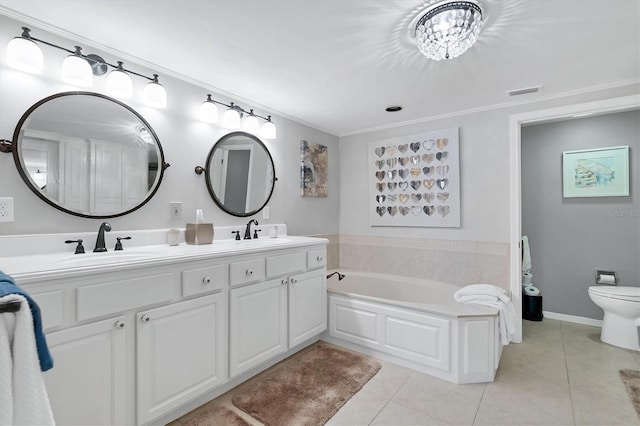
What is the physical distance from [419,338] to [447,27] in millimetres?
2012

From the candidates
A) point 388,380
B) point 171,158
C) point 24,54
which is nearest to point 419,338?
point 388,380

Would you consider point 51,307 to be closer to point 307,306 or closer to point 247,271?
point 247,271

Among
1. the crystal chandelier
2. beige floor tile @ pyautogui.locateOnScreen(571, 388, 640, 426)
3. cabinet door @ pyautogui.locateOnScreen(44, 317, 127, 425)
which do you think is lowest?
beige floor tile @ pyautogui.locateOnScreen(571, 388, 640, 426)

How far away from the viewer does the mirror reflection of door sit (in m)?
2.48

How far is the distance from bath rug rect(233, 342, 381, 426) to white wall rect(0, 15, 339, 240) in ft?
4.07

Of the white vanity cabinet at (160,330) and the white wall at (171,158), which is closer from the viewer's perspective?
the white vanity cabinet at (160,330)

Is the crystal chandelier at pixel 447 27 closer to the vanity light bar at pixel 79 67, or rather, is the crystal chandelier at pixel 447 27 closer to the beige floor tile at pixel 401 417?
the vanity light bar at pixel 79 67

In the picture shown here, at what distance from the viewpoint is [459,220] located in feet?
9.71

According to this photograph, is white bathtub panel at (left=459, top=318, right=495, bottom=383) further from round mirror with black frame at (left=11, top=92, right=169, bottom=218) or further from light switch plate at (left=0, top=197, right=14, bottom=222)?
→ light switch plate at (left=0, top=197, right=14, bottom=222)

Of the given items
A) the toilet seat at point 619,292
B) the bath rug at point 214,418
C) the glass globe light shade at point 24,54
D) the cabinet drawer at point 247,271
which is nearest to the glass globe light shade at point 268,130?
the cabinet drawer at point 247,271

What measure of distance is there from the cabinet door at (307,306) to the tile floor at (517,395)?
61cm

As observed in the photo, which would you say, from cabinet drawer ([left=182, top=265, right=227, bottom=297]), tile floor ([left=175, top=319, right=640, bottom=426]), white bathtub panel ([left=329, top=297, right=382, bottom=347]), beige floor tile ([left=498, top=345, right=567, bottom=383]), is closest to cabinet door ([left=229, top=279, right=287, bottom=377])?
cabinet drawer ([left=182, top=265, right=227, bottom=297])

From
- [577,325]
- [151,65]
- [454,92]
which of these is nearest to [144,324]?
[151,65]

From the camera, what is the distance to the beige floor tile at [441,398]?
1.74 metres
